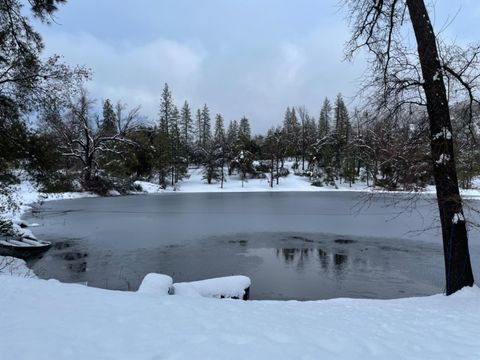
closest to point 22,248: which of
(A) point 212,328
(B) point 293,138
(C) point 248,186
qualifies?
(A) point 212,328

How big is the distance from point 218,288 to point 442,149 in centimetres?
518

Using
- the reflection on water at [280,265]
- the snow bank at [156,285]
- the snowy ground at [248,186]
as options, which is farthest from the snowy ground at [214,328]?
the snowy ground at [248,186]

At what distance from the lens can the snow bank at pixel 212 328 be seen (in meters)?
3.39

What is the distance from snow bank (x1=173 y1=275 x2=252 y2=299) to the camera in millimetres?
7223

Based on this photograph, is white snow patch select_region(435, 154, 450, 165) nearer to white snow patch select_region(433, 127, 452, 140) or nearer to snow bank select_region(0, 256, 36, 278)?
white snow patch select_region(433, 127, 452, 140)

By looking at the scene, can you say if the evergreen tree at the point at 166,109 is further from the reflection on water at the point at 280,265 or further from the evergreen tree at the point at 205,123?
the reflection on water at the point at 280,265

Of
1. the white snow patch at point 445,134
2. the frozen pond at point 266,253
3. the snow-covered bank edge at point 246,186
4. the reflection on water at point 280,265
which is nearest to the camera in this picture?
the white snow patch at point 445,134

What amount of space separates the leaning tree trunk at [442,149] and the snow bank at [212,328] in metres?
1.18

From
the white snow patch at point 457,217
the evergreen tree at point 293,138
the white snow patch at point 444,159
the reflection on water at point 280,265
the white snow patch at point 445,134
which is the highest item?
the evergreen tree at point 293,138

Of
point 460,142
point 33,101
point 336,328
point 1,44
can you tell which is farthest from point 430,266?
point 1,44

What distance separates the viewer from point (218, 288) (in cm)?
759

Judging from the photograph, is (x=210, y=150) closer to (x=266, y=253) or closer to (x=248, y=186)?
(x=248, y=186)

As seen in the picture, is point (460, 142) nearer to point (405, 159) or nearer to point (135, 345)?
point (405, 159)

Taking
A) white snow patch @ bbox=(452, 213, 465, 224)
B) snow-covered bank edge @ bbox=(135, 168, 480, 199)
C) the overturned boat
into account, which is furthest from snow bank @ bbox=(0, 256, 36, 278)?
snow-covered bank edge @ bbox=(135, 168, 480, 199)
